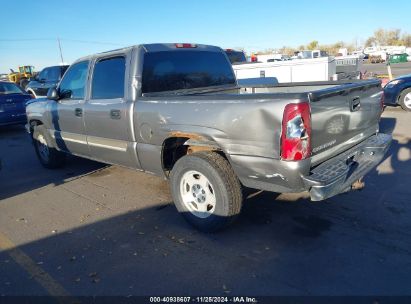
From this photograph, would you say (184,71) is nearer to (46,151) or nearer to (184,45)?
(184,45)

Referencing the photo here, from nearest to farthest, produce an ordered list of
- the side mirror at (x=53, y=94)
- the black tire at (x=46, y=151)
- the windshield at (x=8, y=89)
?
1. the side mirror at (x=53, y=94)
2. the black tire at (x=46, y=151)
3. the windshield at (x=8, y=89)

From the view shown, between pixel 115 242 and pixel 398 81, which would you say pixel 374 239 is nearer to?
pixel 115 242

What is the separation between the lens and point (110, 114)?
15.4 ft

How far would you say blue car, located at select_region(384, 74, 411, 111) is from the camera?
1011 cm

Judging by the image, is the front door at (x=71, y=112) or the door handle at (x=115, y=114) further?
the front door at (x=71, y=112)

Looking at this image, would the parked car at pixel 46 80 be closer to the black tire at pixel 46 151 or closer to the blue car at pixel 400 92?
the black tire at pixel 46 151

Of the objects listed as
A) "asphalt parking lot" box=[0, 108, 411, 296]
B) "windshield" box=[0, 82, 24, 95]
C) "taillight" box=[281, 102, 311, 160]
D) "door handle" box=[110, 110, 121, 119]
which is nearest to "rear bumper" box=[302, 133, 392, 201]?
"taillight" box=[281, 102, 311, 160]

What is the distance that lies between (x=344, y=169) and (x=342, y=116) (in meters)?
0.54

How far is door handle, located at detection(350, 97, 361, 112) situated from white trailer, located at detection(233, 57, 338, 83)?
586 centimetres

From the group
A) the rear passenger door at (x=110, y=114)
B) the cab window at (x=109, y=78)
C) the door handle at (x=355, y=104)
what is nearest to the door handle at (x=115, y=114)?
the rear passenger door at (x=110, y=114)

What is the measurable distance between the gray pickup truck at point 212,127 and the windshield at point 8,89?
271 inches

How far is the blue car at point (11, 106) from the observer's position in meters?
11.0

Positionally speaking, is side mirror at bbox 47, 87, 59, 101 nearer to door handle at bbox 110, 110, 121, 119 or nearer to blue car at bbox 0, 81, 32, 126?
door handle at bbox 110, 110, 121, 119

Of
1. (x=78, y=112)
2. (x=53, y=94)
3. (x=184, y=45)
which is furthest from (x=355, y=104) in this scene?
(x=53, y=94)
